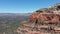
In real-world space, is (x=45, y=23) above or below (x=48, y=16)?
below

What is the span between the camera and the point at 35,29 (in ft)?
180

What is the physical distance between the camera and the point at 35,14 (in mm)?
60750

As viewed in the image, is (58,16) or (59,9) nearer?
(58,16)

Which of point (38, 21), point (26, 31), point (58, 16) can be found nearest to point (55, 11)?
point (58, 16)

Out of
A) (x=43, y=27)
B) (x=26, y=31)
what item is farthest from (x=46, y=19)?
(x=26, y=31)

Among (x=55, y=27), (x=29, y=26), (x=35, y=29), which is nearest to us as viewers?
(x=55, y=27)

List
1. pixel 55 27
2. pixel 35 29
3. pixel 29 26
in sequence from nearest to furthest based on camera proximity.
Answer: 1. pixel 55 27
2. pixel 35 29
3. pixel 29 26

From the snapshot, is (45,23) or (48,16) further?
(48,16)

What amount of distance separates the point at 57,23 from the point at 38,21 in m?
7.52

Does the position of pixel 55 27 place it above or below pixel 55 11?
below

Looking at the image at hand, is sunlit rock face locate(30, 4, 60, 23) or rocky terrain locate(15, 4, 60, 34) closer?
rocky terrain locate(15, 4, 60, 34)

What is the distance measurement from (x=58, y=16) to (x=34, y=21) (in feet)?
33.5

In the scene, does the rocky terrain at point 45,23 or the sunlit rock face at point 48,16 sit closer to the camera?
the rocky terrain at point 45,23

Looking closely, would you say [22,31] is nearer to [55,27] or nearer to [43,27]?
[43,27]
